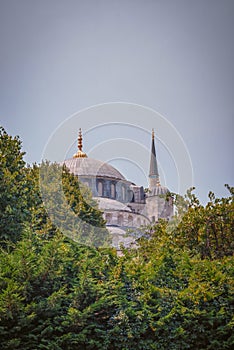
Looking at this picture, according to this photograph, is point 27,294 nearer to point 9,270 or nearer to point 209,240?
point 9,270

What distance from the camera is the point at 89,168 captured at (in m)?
48.7

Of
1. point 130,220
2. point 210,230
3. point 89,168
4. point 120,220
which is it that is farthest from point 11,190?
point 89,168

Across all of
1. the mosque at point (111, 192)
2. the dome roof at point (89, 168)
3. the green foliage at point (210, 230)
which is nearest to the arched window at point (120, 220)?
the mosque at point (111, 192)

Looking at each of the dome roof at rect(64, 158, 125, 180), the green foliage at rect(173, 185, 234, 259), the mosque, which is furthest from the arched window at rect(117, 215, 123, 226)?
the green foliage at rect(173, 185, 234, 259)

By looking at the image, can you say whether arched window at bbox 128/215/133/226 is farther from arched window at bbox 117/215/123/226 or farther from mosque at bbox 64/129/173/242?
arched window at bbox 117/215/123/226

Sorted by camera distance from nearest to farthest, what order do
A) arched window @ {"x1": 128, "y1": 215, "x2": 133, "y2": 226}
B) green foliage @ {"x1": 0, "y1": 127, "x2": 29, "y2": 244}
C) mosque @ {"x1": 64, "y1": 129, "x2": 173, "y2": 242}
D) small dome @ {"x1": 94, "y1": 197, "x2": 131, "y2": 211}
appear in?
1. green foliage @ {"x1": 0, "y1": 127, "x2": 29, "y2": 244}
2. small dome @ {"x1": 94, "y1": 197, "x2": 131, "y2": 211}
3. mosque @ {"x1": 64, "y1": 129, "x2": 173, "y2": 242}
4. arched window @ {"x1": 128, "y1": 215, "x2": 133, "y2": 226}

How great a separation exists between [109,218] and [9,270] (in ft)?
115

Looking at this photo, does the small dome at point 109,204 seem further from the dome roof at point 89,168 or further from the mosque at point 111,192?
the dome roof at point 89,168

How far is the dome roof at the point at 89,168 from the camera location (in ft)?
157

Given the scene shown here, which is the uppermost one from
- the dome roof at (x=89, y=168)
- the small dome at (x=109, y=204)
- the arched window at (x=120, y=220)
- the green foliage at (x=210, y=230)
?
the dome roof at (x=89, y=168)

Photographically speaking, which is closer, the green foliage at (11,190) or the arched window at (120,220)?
the green foliage at (11,190)

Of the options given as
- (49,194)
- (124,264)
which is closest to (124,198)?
(49,194)

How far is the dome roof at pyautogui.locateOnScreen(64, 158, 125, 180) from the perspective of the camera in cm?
4800

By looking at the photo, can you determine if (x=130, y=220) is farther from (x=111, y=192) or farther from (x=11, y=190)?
(x=11, y=190)
